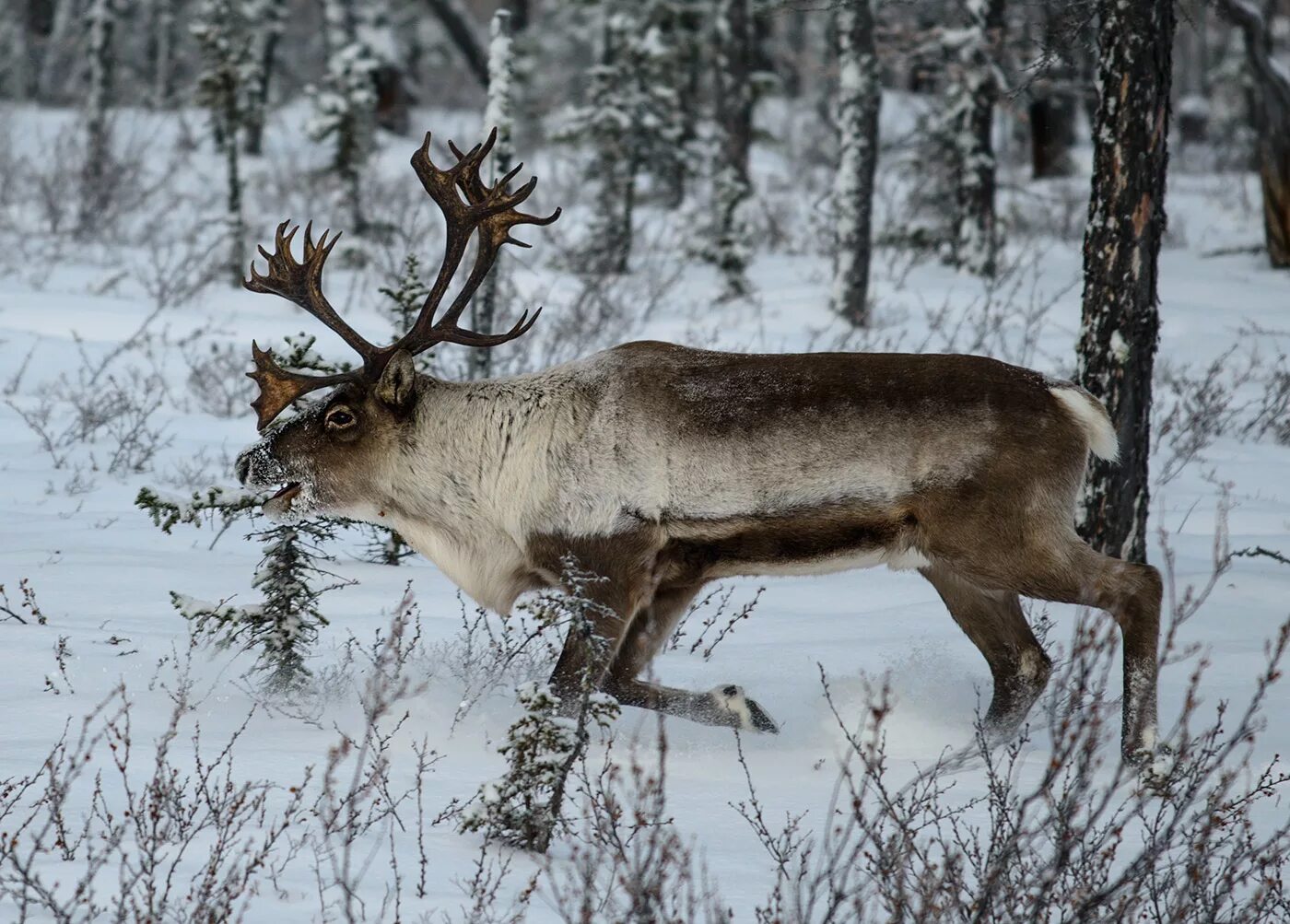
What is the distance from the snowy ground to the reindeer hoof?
72mm

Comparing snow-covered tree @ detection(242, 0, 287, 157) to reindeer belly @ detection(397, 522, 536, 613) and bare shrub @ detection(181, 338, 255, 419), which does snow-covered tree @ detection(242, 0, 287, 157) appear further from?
reindeer belly @ detection(397, 522, 536, 613)

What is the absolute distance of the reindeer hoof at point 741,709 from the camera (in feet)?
16.9

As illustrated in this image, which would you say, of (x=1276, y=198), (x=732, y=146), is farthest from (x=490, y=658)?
(x=1276, y=198)

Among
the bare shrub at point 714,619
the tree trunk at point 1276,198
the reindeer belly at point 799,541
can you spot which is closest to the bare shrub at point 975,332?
the tree trunk at point 1276,198

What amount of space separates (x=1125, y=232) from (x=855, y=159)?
715 centimetres

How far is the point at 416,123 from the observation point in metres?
28.6

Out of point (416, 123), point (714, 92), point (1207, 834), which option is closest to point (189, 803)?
point (1207, 834)

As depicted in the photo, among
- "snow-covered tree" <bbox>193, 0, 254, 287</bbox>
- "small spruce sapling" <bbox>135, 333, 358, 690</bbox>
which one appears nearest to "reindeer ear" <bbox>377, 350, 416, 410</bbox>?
"small spruce sapling" <bbox>135, 333, 358, 690</bbox>

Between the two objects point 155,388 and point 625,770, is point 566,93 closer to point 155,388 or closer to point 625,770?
point 155,388

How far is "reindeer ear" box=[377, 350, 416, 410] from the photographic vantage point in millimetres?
5383

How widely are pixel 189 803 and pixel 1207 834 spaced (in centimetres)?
261

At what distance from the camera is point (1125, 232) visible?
6.49m

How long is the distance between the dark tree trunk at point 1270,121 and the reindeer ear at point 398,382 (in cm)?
567

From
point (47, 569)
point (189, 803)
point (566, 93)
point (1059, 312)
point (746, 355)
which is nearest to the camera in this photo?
point (189, 803)
